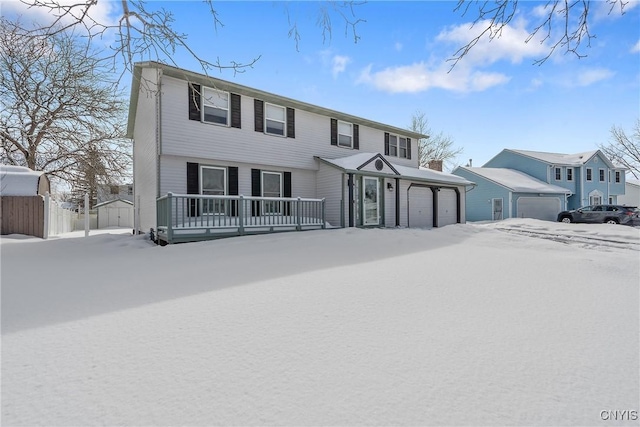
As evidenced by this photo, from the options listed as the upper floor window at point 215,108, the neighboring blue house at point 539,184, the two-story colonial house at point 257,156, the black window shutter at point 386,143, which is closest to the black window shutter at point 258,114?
the two-story colonial house at point 257,156

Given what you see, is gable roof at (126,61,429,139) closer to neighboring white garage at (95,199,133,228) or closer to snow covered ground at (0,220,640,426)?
snow covered ground at (0,220,640,426)

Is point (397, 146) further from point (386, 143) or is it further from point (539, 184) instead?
point (539, 184)

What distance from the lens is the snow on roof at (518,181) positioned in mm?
22672

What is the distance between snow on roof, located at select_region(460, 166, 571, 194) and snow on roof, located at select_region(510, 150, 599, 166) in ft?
6.25

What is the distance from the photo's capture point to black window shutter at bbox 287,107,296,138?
469 inches

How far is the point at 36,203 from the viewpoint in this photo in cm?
1073

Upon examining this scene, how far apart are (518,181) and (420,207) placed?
14299 millimetres

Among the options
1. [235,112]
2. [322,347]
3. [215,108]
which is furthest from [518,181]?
[322,347]

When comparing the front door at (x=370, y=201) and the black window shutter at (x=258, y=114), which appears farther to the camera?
the front door at (x=370, y=201)

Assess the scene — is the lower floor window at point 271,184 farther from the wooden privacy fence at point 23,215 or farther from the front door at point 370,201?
the wooden privacy fence at point 23,215

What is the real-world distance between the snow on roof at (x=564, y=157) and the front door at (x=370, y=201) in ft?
70.5

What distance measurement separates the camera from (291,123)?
11992 mm

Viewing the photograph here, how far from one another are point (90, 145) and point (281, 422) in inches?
762

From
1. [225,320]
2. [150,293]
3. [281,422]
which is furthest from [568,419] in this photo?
[150,293]
